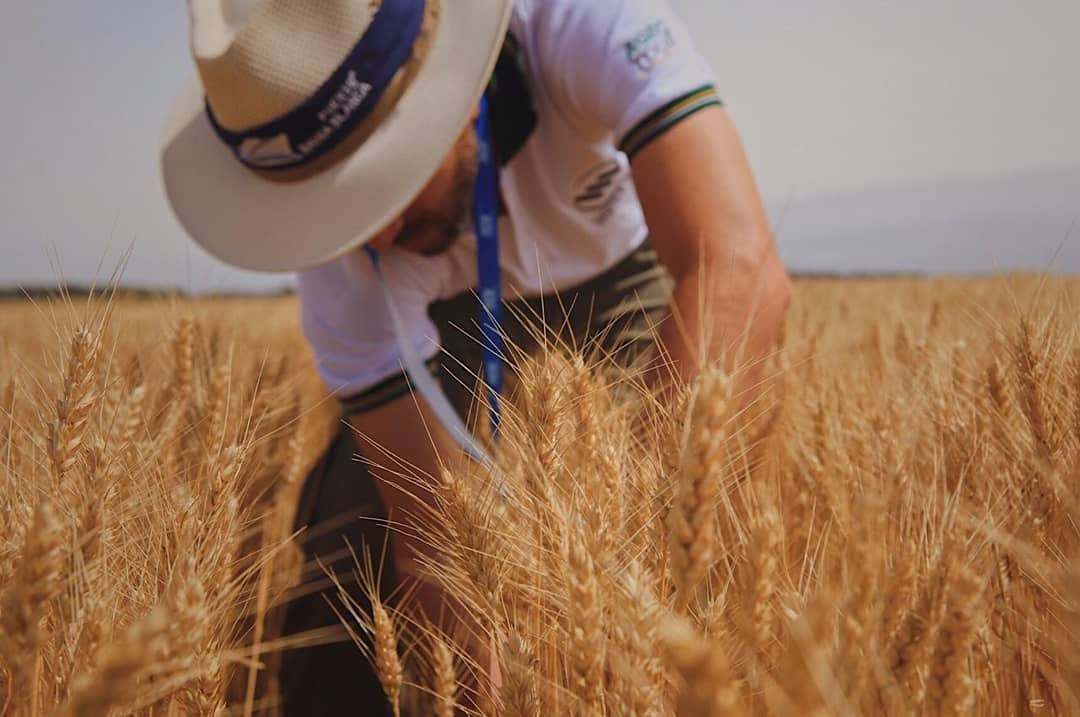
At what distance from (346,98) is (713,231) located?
67 cm

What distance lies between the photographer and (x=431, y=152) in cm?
119

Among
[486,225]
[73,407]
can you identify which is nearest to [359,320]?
[486,225]

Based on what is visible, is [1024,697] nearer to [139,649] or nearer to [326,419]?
[139,649]

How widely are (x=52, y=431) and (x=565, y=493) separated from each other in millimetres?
523

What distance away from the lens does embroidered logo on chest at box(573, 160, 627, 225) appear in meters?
1.68

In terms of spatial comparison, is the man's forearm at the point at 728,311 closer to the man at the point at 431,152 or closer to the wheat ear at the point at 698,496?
the man at the point at 431,152

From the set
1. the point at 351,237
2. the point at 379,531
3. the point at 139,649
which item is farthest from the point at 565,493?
the point at 379,531

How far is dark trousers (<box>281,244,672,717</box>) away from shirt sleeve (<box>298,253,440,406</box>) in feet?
0.52

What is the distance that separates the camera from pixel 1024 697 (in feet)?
2.15

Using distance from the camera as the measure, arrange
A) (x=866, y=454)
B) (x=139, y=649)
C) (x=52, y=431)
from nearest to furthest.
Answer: (x=139, y=649), (x=52, y=431), (x=866, y=454)

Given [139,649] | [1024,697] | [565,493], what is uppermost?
[139,649]

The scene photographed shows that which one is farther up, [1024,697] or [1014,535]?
[1014,535]

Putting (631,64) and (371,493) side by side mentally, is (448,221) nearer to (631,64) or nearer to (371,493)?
(631,64)

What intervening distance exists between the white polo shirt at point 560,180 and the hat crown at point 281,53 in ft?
1.40
